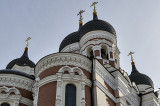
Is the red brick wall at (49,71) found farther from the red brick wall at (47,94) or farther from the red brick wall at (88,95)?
the red brick wall at (88,95)

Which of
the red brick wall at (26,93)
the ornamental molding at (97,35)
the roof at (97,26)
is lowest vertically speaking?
the red brick wall at (26,93)

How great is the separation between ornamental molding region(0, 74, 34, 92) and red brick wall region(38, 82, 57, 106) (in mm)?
2185

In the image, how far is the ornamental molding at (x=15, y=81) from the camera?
14070 mm

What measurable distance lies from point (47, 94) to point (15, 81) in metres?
2.98

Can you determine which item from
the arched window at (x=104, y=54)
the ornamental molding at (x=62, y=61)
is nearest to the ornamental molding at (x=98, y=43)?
the arched window at (x=104, y=54)

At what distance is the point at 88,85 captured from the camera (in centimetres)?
1246

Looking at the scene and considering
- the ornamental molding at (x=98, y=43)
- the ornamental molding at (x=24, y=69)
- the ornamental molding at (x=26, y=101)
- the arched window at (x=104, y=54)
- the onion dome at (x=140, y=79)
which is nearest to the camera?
the ornamental molding at (x=26, y=101)

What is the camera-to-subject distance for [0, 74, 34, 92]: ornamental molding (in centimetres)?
1407

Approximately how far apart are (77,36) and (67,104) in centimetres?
940

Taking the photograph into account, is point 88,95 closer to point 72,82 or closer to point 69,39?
point 72,82

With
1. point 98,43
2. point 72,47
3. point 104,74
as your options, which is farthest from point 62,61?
point 72,47

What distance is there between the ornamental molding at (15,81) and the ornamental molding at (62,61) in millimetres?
1642

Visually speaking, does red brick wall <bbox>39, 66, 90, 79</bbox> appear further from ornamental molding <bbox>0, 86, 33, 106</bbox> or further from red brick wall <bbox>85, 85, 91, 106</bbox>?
ornamental molding <bbox>0, 86, 33, 106</bbox>

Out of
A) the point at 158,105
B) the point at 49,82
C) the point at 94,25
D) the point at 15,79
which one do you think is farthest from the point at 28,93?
the point at 158,105
